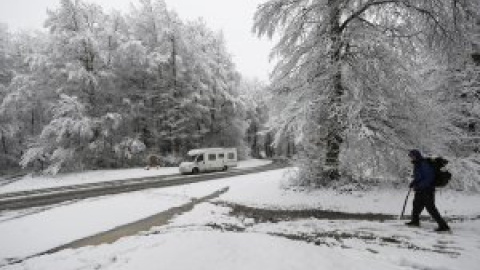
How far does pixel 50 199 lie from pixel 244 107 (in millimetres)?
29707

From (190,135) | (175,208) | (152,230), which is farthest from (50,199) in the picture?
(190,135)

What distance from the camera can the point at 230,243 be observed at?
20.3 ft

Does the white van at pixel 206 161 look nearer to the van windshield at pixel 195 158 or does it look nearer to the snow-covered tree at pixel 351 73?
the van windshield at pixel 195 158

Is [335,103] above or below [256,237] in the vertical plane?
above

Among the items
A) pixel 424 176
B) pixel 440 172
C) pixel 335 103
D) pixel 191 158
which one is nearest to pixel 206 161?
pixel 191 158

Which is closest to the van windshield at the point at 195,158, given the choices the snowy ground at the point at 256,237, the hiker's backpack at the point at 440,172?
the snowy ground at the point at 256,237

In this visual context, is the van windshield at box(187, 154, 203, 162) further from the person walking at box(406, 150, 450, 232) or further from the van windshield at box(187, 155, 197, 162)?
the person walking at box(406, 150, 450, 232)

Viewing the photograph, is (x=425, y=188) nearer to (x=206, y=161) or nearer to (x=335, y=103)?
(x=335, y=103)

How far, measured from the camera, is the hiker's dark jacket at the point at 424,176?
23.6 ft

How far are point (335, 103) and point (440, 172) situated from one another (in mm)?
4786

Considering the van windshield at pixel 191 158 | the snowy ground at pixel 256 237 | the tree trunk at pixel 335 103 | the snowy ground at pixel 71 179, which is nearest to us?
the snowy ground at pixel 256 237

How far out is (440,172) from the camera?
719 cm

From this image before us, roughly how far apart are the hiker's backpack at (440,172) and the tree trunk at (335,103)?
4.01m

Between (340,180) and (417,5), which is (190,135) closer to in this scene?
(340,180)
